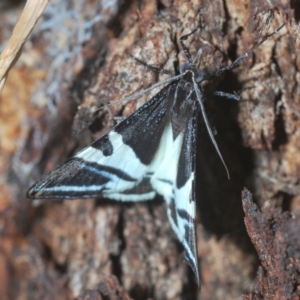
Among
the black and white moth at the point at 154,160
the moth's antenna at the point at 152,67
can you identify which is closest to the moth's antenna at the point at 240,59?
the black and white moth at the point at 154,160

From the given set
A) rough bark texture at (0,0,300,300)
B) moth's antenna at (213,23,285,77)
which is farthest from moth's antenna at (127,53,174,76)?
moth's antenna at (213,23,285,77)

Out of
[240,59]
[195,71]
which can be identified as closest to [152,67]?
[195,71]

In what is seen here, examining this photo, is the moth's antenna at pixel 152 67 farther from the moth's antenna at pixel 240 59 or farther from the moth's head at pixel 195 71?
the moth's antenna at pixel 240 59

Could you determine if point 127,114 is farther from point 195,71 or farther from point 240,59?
point 240,59

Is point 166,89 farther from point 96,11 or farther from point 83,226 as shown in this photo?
point 83,226

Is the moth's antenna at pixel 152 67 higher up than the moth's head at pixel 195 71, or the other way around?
the moth's antenna at pixel 152 67

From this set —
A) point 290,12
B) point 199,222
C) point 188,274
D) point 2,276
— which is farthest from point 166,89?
point 2,276
